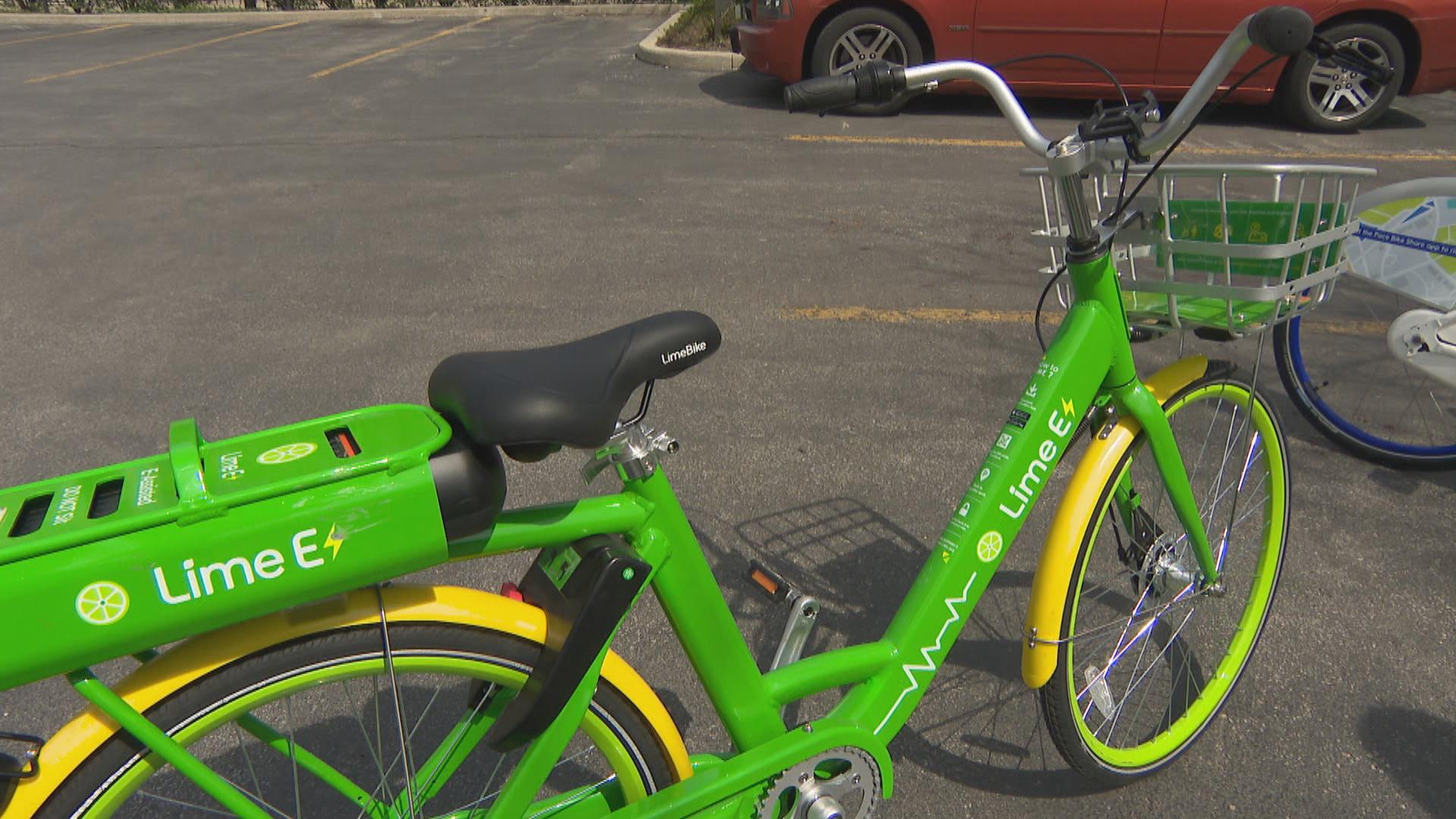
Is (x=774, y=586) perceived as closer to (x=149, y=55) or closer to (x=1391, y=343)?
(x=1391, y=343)

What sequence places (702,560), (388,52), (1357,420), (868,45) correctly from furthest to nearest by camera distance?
(388,52)
(868,45)
(1357,420)
(702,560)

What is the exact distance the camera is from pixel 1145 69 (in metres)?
7.53

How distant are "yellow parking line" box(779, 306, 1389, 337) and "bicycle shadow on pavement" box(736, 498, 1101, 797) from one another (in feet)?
4.95

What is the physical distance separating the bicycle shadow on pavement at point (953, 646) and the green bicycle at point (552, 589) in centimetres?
19

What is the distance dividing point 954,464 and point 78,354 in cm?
364

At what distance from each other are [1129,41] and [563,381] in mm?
7490

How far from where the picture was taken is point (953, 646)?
8.21 feet

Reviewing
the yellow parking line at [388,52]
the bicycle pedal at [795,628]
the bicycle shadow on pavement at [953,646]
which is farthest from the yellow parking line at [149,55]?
the bicycle pedal at [795,628]

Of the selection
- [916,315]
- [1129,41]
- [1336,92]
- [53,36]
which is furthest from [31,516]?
[53,36]

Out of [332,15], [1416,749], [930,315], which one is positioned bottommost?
[1416,749]

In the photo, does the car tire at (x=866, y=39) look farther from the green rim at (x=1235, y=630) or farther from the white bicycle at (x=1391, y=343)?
the green rim at (x=1235, y=630)

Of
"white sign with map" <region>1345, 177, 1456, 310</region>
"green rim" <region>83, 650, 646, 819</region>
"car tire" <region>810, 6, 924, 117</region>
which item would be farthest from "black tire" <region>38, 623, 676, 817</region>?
"car tire" <region>810, 6, 924, 117</region>

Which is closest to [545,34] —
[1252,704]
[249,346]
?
[249,346]

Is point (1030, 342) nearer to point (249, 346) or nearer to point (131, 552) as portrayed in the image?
point (249, 346)
